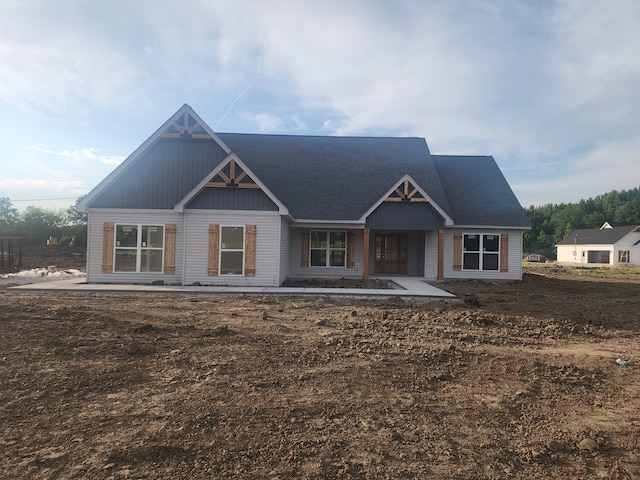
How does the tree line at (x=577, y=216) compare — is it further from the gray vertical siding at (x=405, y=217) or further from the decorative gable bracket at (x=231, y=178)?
the decorative gable bracket at (x=231, y=178)

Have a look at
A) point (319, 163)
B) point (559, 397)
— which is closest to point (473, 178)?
point (319, 163)

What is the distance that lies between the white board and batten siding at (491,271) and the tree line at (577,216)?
7194 cm

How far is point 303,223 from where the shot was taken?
1803 centimetres

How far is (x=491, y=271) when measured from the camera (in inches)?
738

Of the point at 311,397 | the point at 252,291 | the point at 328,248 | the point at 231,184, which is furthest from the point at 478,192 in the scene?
the point at 311,397

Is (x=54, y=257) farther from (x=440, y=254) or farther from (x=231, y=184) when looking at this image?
(x=440, y=254)

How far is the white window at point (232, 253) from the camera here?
14.6 m

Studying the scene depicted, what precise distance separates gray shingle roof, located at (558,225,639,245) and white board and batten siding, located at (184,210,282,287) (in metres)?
52.7

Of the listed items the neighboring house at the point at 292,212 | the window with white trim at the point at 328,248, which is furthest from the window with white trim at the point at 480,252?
the window with white trim at the point at 328,248

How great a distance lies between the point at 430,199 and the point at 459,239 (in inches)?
115

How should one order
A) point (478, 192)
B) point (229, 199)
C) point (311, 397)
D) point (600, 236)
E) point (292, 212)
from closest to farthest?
point (311, 397) < point (229, 199) < point (292, 212) < point (478, 192) < point (600, 236)

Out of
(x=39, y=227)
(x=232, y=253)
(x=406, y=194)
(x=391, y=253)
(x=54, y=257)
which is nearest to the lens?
(x=232, y=253)

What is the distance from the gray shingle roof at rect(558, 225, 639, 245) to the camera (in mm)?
51550

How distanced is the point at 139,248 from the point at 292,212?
637 cm
